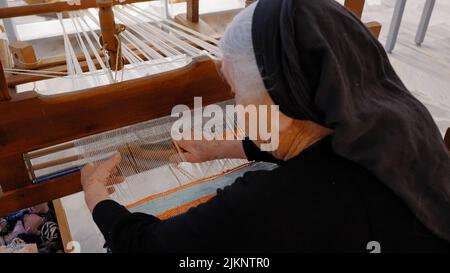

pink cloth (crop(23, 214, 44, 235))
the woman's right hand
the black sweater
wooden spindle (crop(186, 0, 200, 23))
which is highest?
wooden spindle (crop(186, 0, 200, 23))

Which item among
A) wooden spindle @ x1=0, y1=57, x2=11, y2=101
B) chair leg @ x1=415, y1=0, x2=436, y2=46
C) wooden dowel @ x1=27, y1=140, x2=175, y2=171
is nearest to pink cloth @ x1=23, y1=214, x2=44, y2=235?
wooden dowel @ x1=27, y1=140, x2=175, y2=171

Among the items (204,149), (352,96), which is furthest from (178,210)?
Result: (352,96)

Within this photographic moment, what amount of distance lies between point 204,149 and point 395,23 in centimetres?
244

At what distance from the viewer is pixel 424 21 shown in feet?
10.1

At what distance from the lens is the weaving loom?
0.82 meters

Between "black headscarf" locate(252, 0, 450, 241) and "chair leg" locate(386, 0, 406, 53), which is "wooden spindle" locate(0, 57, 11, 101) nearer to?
"black headscarf" locate(252, 0, 450, 241)

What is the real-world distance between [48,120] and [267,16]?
469 millimetres

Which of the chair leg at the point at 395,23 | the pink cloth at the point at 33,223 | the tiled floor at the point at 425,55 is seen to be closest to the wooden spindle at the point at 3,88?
the pink cloth at the point at 33,223

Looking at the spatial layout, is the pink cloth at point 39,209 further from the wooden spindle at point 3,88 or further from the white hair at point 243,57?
the white hair at point 243,57

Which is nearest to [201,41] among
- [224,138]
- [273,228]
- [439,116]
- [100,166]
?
[224,138]

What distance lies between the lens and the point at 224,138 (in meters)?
1.13

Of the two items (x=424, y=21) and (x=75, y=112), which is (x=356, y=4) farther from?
(x=424, y=21)

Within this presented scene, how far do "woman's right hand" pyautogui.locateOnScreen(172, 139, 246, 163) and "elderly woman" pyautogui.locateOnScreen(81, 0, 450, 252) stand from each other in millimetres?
361
